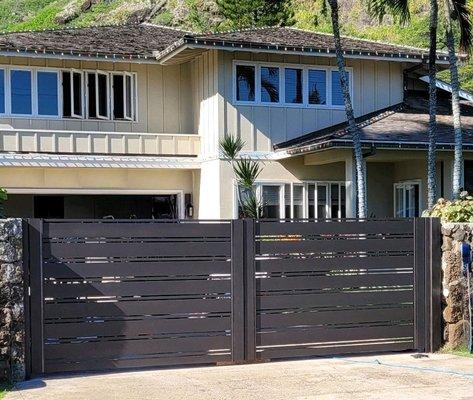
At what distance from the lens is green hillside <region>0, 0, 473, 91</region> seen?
130 ft

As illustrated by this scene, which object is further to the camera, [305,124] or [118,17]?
[118,17]

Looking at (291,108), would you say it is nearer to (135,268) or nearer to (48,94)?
(48,94)

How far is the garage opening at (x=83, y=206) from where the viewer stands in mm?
24328

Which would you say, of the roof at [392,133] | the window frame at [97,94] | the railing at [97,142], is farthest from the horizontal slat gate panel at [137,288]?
the window frame at [97,94]

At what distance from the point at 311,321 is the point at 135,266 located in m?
2.19

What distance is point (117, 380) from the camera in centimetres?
801

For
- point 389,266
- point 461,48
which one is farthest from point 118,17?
point 389,266

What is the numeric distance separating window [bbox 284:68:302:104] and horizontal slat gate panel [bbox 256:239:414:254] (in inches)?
409

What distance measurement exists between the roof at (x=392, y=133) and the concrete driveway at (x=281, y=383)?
27.6ft

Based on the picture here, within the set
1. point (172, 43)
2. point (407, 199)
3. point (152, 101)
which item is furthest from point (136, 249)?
point (407, 199)

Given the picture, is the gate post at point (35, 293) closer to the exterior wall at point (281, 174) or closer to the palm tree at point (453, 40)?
the palm tree at point (453, 40)

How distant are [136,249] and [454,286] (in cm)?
398

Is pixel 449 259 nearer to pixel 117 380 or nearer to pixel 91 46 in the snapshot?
pixel 117 380

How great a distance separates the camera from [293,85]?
1930cm
